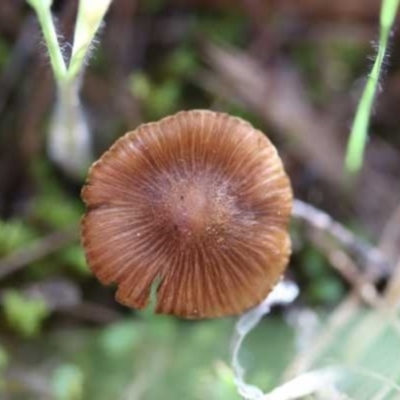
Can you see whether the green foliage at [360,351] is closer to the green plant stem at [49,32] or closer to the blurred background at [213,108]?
the blurred background at [213,108]

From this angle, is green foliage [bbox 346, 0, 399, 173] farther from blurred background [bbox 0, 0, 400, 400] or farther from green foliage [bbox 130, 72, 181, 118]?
green foliage [bbox 130, 72, 181, 118]

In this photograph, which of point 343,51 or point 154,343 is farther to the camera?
point 343,51

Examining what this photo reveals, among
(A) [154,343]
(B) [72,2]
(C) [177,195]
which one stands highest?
(B) [72,2]

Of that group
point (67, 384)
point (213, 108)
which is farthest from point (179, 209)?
point (213, 108)

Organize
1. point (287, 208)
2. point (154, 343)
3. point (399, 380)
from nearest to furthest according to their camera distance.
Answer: point (287, 208) < point (399, 380) < point (154, 343)

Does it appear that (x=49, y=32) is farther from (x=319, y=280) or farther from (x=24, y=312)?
(x=319, y=280)

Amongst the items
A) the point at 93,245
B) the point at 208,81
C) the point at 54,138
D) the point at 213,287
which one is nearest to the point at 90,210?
the point at 93,245

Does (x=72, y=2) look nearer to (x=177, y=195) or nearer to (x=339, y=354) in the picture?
(x=177, y=195)

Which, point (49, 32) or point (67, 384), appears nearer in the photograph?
point (49, 32)
